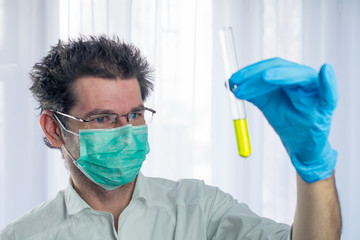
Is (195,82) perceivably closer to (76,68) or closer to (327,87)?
(76,68)

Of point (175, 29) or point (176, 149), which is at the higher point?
point (175, 29)

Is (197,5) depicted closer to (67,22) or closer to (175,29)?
(175,29)

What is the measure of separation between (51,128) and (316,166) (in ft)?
3.41

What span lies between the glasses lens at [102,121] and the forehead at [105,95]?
0.03 metres

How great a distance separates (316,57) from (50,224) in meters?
2.05

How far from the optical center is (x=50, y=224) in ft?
5.05

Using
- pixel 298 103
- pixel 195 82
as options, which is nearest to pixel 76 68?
pixel 298 103

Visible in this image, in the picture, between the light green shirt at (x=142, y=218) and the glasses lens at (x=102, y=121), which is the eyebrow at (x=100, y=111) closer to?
the glasses lens at (x=102, y=121)

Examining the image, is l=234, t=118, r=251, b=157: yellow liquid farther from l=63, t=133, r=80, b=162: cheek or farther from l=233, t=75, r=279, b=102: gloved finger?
l=63, t=133, r=80, b=162: cheek

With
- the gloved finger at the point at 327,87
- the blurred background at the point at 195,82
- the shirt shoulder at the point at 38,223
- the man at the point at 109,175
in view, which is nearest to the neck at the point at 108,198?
the man at the point at 109,175

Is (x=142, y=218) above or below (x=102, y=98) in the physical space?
below

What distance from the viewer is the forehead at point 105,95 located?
1510mm

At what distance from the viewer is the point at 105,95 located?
1.52 m

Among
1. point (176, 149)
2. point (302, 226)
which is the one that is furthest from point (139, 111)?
point (176, 149)
